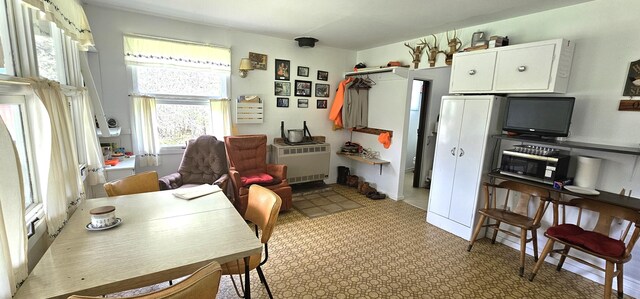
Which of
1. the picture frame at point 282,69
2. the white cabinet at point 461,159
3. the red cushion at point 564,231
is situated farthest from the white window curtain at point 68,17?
the red cushion at point 564,231

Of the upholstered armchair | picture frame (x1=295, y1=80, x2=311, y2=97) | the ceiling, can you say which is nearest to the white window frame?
the upholstered armchair

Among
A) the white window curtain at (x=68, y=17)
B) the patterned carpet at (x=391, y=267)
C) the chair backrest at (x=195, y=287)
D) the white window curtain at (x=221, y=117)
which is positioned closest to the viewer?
the chair backrest at (x=195, y=287)

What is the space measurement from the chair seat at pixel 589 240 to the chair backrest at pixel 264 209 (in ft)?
7.78

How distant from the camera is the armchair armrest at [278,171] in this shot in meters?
3.89

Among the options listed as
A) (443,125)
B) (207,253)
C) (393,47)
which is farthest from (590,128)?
(207,253)

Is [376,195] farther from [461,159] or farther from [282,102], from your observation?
[282,102]

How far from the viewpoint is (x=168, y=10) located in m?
3.21

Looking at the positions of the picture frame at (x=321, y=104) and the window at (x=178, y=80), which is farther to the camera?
the picture frame at (x=321, y=104)

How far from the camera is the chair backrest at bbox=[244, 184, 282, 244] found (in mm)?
1817

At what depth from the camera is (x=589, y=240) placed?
2.20 metres

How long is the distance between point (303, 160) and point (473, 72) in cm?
272

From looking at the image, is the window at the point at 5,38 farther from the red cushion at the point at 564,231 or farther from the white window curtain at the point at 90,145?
the red cushion at the point at 564,231

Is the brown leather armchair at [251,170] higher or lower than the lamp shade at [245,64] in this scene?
lower

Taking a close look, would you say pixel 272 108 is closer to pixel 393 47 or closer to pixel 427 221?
pixel 393 47
